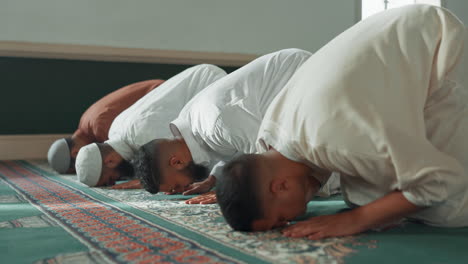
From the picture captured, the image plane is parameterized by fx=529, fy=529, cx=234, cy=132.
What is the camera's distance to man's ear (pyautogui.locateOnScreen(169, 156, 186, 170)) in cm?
271

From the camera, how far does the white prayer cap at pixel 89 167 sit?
3.32 metres

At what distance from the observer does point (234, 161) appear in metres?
1.68

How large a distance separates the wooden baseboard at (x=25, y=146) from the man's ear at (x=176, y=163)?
3.47 metres

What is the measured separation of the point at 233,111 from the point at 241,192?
0.97 m

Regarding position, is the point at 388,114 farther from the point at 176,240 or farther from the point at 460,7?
the point at 460,7

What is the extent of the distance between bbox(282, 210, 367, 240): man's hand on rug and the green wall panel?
182 inches

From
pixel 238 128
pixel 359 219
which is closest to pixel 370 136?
pixel 359 219

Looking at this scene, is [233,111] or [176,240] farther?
[233,111]

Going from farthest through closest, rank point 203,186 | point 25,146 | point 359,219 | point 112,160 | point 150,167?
point 25,146, point 112,160, point 203,186, point 150,167, point 359,219

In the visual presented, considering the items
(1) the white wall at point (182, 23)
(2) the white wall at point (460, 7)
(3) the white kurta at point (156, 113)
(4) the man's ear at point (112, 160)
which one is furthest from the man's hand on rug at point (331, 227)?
(2) the white wall at point (460, 7)

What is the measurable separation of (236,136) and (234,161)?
80cm

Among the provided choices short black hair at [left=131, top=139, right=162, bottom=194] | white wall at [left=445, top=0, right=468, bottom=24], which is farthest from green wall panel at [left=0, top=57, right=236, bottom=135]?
white wall at [left=445, top=0, right=468, bottom=24]

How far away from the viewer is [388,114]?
1.53 metres

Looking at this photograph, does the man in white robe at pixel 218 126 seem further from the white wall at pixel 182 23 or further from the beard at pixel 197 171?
the white wall at pixel 182 23
